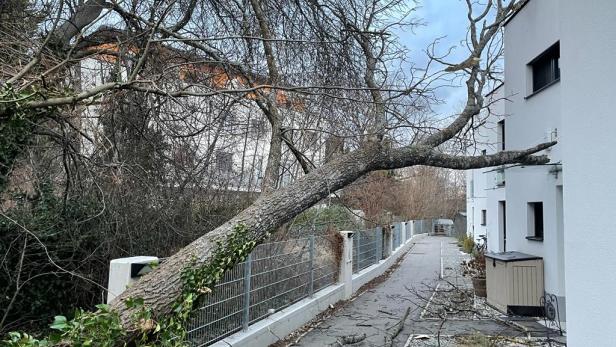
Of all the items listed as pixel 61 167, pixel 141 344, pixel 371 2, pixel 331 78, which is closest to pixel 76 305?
pixel 61 167

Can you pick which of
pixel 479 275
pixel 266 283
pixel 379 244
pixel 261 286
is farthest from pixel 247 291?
pixel 379 244

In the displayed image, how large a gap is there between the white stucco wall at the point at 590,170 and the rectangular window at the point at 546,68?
575cm

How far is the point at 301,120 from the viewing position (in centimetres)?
942

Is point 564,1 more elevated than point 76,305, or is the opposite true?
point 564,1

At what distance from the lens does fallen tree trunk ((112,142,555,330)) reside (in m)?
4.25

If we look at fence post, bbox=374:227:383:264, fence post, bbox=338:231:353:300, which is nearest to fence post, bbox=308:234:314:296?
fence post, bbox=338:231:353:300

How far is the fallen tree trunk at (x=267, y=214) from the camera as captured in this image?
167 inches

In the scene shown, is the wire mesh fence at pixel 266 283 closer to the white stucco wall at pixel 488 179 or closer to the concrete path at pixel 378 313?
the concrete path at pixel 378 313

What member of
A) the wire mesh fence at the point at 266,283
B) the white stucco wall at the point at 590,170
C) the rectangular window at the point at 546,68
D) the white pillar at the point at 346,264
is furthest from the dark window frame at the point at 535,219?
the white stucco wall at the point at 590,170

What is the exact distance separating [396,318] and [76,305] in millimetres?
5705

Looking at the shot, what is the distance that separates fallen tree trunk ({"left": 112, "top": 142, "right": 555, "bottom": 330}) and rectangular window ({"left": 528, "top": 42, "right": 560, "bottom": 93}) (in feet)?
8.59

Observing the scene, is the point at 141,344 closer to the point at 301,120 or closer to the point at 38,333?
the point at 38,333

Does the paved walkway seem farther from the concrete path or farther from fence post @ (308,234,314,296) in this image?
fence post @ (308,234,314,296)

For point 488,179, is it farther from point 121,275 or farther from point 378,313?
point 121,275
